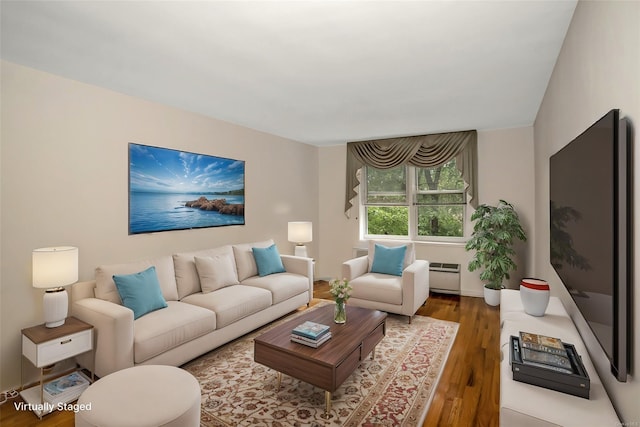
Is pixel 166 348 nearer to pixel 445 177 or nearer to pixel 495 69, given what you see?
pixel 495 69

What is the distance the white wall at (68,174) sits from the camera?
Result: 249cm

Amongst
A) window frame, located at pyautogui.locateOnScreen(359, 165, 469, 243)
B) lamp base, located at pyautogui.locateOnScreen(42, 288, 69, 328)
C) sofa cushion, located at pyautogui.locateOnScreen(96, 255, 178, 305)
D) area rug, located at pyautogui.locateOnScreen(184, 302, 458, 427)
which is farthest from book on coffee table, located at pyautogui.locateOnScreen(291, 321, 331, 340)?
window frame, located at pyautogui.locateOnScreen(359, 165, 469, 243)

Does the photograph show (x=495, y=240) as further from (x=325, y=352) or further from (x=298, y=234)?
(x=325, y=352)

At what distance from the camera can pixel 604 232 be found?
124 cm

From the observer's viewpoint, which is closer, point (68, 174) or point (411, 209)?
point (68, 174)

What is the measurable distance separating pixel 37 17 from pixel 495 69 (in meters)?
3.21

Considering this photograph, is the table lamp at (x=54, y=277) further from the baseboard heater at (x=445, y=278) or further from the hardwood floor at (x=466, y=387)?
the baseboard heater at (x=445, y=278)

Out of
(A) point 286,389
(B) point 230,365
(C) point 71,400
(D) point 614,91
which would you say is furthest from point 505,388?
(C) point 71,400

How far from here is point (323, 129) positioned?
4777 millimetres

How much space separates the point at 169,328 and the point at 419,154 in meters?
4.23

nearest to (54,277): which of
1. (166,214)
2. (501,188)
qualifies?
(166,214)

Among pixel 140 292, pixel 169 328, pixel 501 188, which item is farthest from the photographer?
pixel 501 188

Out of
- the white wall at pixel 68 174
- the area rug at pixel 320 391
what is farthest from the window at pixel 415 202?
the white wall at pixel 68 174

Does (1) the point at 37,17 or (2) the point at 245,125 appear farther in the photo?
(2) the point at 245,125
